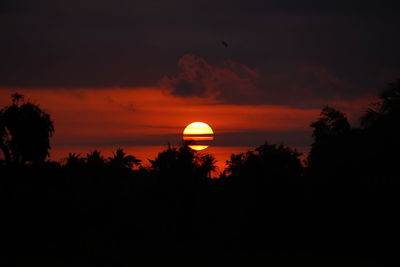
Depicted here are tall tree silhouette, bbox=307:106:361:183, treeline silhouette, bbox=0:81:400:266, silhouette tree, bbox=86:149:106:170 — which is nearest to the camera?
treeline silhouette, bbox=0:81:400:266

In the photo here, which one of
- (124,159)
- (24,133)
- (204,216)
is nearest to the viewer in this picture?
(204,216)

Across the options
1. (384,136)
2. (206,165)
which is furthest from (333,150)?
(206,165)

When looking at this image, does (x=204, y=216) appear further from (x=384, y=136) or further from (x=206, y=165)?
(x=384, y=136)

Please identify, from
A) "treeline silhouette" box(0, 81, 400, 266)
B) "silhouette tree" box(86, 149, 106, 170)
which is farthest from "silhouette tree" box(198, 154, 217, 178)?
"silhouette tree" box(86, 149, 106, 170)

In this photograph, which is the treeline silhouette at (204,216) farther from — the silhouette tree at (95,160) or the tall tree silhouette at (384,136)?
the silhouette tree at (95,160)

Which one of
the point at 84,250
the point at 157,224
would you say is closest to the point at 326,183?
the point at 157,224

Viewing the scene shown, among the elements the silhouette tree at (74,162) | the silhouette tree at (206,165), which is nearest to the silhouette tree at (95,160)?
the silhouette tree at (74,162)

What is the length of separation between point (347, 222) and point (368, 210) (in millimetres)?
1465

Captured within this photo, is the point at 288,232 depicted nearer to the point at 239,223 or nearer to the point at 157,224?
the point at 239,223

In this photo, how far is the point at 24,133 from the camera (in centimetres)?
6041

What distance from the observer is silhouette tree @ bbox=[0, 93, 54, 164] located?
58281 millimetres

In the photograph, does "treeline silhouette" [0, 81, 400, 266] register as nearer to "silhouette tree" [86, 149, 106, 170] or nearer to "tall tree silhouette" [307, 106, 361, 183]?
"tall tree silhouette" [307, 106, 361, 183]

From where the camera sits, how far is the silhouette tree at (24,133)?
191 ft

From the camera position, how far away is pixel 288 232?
133ft
